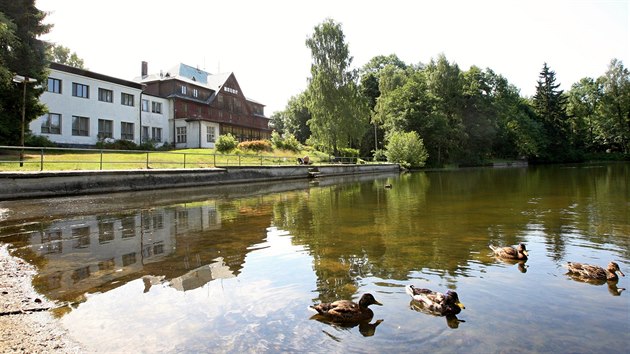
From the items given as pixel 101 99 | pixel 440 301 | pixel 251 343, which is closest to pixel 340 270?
pixel 440 301

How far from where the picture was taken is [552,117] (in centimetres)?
8669

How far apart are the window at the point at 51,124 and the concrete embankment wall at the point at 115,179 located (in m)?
22.2

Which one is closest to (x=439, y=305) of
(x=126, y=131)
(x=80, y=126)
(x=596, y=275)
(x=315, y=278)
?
(x=315, y=278)

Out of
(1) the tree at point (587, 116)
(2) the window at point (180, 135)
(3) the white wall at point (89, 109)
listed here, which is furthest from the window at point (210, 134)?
(1) the tree at point (587, 116)

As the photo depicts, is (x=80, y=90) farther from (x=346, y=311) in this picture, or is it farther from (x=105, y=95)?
(x=346, y=311)

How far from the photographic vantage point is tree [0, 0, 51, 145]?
94.9 ft

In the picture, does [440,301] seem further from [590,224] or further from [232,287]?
[590,224]

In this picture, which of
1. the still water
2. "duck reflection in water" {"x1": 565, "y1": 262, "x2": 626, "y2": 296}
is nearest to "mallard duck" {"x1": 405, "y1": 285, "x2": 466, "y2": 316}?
the still water

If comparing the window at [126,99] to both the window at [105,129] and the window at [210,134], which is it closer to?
the window at [105,129]

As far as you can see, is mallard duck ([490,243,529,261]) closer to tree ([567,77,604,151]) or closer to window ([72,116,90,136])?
window ([72,116,90,136])

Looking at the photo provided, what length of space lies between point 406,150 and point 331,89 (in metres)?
16.0

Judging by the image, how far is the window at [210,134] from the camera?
180 ft

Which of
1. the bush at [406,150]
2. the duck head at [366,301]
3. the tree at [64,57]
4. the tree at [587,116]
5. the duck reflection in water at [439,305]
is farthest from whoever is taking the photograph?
the tree at [587,116]

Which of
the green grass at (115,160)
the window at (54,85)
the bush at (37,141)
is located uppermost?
the window at (54,85)
